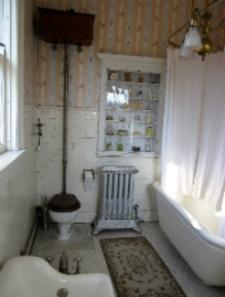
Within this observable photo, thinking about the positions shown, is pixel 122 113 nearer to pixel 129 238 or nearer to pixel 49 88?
pixel 49 88

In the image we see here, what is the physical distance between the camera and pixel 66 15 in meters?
2.70

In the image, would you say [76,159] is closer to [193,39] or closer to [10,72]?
[10,72]

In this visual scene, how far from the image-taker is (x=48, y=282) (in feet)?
4.45

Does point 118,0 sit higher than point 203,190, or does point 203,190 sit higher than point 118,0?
point 118,0

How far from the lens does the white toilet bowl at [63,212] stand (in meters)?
2.71

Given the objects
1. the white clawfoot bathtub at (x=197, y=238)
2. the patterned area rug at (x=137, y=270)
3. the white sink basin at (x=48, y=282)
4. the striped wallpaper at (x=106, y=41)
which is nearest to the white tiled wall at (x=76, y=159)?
the striped wallpaper at (x=106, y=41)

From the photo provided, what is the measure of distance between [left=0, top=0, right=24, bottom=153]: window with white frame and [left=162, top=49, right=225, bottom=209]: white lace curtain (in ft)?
5.60

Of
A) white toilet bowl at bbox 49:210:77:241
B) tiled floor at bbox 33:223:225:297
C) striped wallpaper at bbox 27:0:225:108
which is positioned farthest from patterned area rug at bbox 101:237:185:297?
striped wallpaper at bbox 27:0:225:108

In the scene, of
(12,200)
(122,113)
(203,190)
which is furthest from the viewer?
(122,113)

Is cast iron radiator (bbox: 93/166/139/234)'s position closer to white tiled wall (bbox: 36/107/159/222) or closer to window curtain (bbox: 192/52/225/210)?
white tiled wall (bbox: 36/107/159/222)

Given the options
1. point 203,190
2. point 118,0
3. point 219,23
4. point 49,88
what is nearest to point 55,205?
point 49,88

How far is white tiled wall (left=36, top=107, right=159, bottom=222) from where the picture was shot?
312 centimetres

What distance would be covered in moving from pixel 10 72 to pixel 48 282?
1511mm

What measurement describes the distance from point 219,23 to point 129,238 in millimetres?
2908
